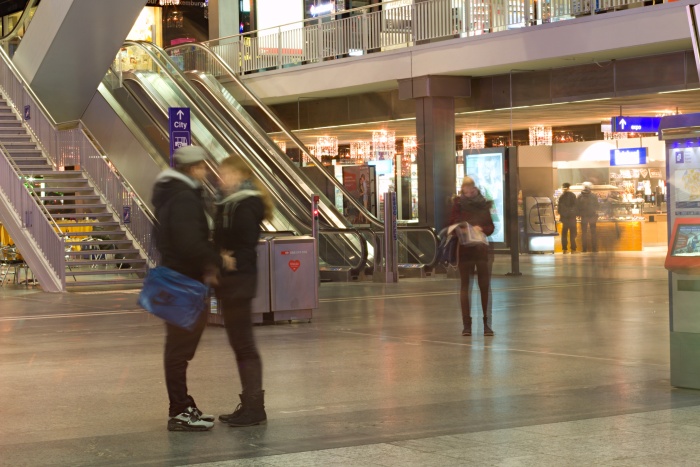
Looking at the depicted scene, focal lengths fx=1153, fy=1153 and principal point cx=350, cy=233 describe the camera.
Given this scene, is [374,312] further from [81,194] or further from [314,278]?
[81,194]

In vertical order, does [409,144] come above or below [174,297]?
above

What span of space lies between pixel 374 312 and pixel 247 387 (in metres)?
7.66

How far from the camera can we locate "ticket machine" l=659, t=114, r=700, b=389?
7.93m

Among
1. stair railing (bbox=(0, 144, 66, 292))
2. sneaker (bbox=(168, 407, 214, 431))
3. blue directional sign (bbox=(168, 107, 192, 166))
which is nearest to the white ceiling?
blue directional sign (bbox=(168, 107, 192, 166))

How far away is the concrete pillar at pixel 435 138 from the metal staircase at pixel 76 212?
6691 millimetres

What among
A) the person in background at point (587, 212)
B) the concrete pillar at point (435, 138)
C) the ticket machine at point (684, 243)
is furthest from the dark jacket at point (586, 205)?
the ticket machine at point (684, 243)

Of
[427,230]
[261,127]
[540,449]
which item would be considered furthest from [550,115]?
[540,449]

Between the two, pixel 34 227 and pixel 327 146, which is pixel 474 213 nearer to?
pixel 34 227

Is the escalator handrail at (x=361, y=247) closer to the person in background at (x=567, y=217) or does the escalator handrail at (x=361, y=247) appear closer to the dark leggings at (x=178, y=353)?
the person in background at (x=567, y=217)

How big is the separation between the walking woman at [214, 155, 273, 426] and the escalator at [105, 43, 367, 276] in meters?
14.1

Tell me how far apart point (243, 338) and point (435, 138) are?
17921 mm

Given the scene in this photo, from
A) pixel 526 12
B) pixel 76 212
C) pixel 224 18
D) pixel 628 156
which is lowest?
pixel 76 212

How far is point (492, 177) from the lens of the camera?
2375 cm

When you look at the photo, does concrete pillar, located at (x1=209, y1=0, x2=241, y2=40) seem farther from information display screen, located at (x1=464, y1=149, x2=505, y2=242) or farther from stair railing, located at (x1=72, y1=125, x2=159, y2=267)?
information display screen, located at (x1=464, y1=149, x2=505, y2=242)
